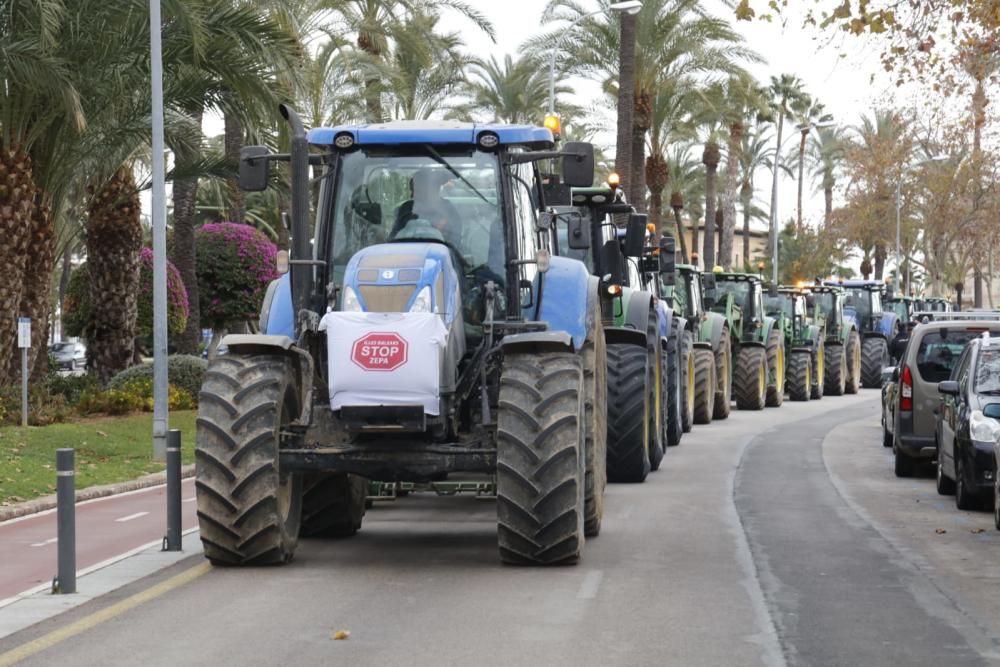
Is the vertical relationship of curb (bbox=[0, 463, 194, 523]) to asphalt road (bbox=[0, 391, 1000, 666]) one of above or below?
below

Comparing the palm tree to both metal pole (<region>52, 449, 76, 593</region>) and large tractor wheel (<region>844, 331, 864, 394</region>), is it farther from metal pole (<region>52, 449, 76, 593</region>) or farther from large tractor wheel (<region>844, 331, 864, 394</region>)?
metal pole (<region>52, 449, 76, 593</region>)

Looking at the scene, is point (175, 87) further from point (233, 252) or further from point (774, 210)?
point (774, 210)

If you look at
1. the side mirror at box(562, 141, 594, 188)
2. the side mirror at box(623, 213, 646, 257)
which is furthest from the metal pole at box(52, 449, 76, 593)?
the side mirror at box(623, 213, 646, 257)

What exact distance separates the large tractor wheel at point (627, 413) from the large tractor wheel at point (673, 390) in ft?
16.2

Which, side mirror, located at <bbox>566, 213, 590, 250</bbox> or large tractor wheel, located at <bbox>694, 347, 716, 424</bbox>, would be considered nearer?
side mirror, located at <bbox>566, 213, 590, 250</bbox>

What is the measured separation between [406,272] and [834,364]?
3001 centimetres

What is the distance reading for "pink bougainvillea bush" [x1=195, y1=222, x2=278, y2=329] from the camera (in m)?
42.5

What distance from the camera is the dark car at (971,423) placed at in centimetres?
1534

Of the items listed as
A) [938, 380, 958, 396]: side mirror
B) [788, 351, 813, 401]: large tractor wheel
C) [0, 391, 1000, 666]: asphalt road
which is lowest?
[0, 391, 1000, 666]: asphalt road

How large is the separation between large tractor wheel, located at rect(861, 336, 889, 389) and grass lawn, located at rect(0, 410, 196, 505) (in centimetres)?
2398

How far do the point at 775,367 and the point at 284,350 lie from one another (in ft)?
79.5

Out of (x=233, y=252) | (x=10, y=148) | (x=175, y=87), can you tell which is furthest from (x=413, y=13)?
(x=10, y=148)

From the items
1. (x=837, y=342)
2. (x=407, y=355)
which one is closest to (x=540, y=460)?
(x=407, y=355)

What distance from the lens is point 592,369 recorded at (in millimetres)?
13469
